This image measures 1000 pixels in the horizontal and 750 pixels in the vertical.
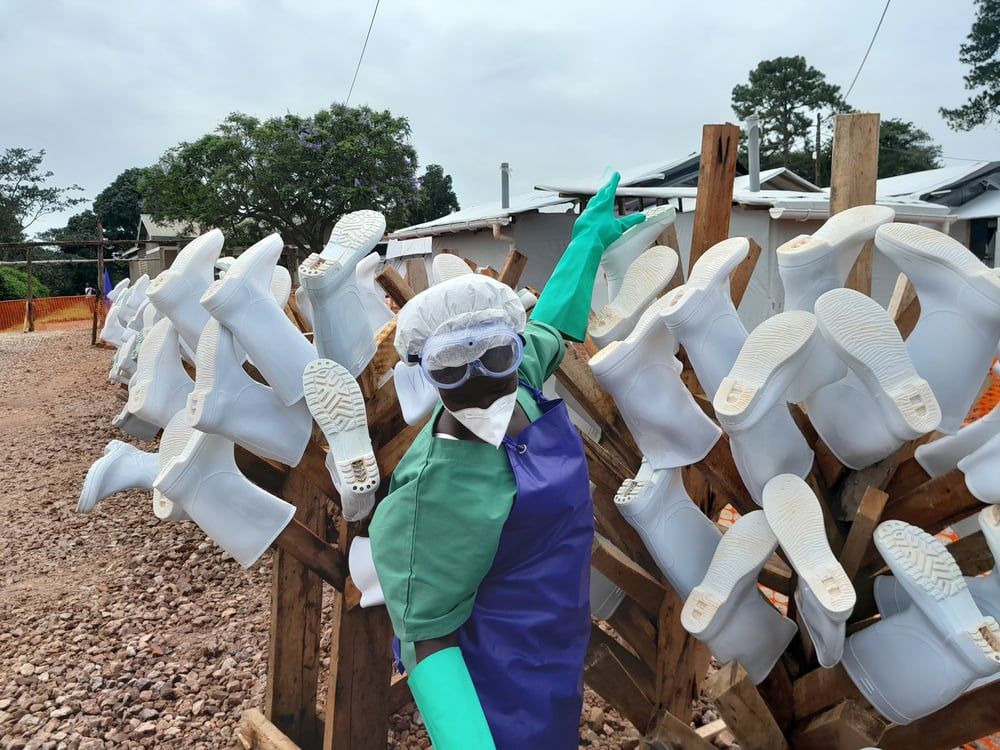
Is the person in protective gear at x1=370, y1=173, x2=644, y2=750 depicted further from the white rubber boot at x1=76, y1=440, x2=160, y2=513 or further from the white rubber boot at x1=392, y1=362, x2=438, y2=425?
the white rubber boot at x1=76, y1=440, x2=160, y2=513

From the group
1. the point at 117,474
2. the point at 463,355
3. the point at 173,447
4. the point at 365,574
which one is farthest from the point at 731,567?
the point at 117,474

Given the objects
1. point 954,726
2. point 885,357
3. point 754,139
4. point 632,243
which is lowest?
point 954,726

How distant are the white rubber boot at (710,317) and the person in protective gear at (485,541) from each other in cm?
30

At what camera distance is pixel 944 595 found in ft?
4.23

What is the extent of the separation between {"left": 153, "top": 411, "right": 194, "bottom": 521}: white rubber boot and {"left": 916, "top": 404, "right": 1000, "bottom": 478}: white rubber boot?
165cm

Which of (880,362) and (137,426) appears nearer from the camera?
(880,362)

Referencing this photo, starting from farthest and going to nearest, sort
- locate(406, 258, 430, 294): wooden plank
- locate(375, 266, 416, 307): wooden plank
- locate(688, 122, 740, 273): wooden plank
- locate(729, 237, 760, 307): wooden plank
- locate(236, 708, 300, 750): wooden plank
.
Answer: locate(406, 258, 430, 294): wooden plank → locate(375, 266, 416, 307): wooden plank → locate(236, 708, 300, 750): wooden plank → locate(729, 237, 760, 307): wooden plank → locate(688, 122, 740, 273): wooden plank

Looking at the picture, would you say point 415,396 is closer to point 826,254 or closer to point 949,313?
point 826,254

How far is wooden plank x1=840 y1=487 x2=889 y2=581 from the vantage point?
1457 millimetres

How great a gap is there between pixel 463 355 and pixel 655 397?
48cm

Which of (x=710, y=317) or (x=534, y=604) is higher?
(x=710, y=317)

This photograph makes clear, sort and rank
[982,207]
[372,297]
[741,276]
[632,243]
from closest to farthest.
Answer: [632,243], [741,276], [372,297], [982,207]

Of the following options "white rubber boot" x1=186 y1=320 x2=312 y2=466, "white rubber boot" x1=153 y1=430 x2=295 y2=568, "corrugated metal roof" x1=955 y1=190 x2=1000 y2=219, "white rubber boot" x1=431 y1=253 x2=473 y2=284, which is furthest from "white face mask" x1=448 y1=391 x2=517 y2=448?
"corrugated metal roof" x1=955 y1=190 x2=1000 y2=219

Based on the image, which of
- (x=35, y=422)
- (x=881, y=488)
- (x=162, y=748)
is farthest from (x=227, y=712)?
(x=35, y=422)
